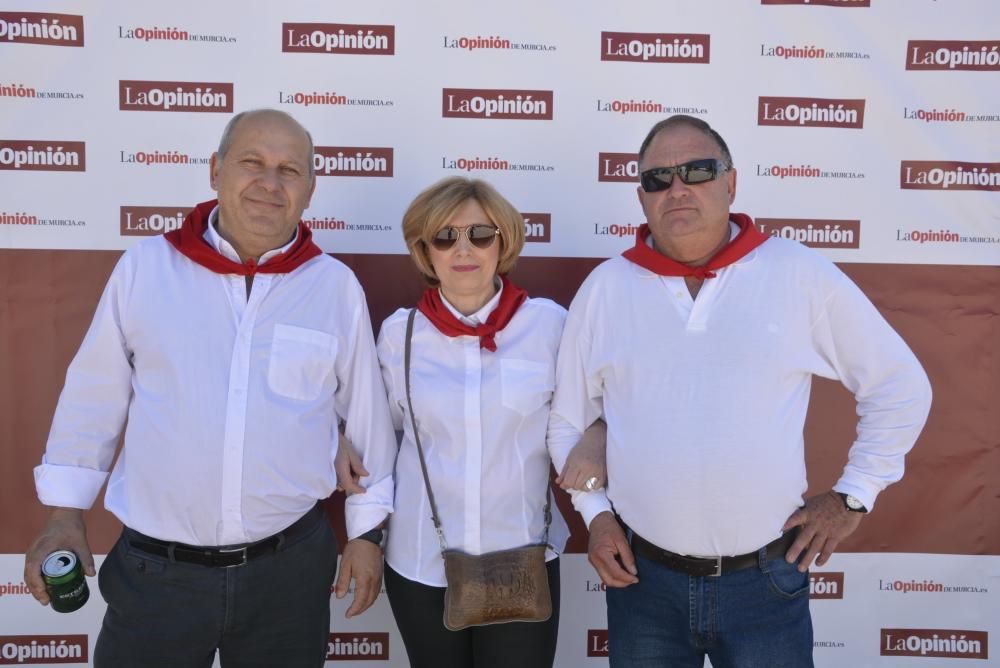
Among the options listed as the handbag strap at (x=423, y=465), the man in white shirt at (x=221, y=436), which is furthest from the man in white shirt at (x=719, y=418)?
the man in white shirt at (x=221, y=436)

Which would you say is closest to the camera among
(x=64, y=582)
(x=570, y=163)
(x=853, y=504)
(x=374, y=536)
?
(x=64, y=582)

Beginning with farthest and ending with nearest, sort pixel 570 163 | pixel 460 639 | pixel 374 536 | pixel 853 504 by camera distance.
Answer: pixel 570 163 < pixel 374 536 < pixel 460 639 < pixel 853 504

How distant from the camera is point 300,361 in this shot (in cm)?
218

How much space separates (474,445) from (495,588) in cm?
41

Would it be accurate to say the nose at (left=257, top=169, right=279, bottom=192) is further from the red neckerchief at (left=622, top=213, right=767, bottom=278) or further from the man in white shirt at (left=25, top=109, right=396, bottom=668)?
the red neckerchief at (left=622, top=213, right=767, bottom=278)

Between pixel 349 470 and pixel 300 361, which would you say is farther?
pixel 349 470

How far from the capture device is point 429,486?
228 cm

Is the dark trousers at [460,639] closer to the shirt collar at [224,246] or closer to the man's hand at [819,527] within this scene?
the man's hand at [819,527]

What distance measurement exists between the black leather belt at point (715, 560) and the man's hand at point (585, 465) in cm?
25

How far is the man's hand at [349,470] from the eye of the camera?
90.4 inches

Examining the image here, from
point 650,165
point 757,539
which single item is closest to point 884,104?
point 650,165

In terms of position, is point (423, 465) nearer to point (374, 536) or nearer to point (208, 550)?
point (374, 536)

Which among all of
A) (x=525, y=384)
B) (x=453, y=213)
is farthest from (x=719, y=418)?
(x=453, y=213)

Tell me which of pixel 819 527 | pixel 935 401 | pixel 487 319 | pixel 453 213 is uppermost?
pixel 453 213
